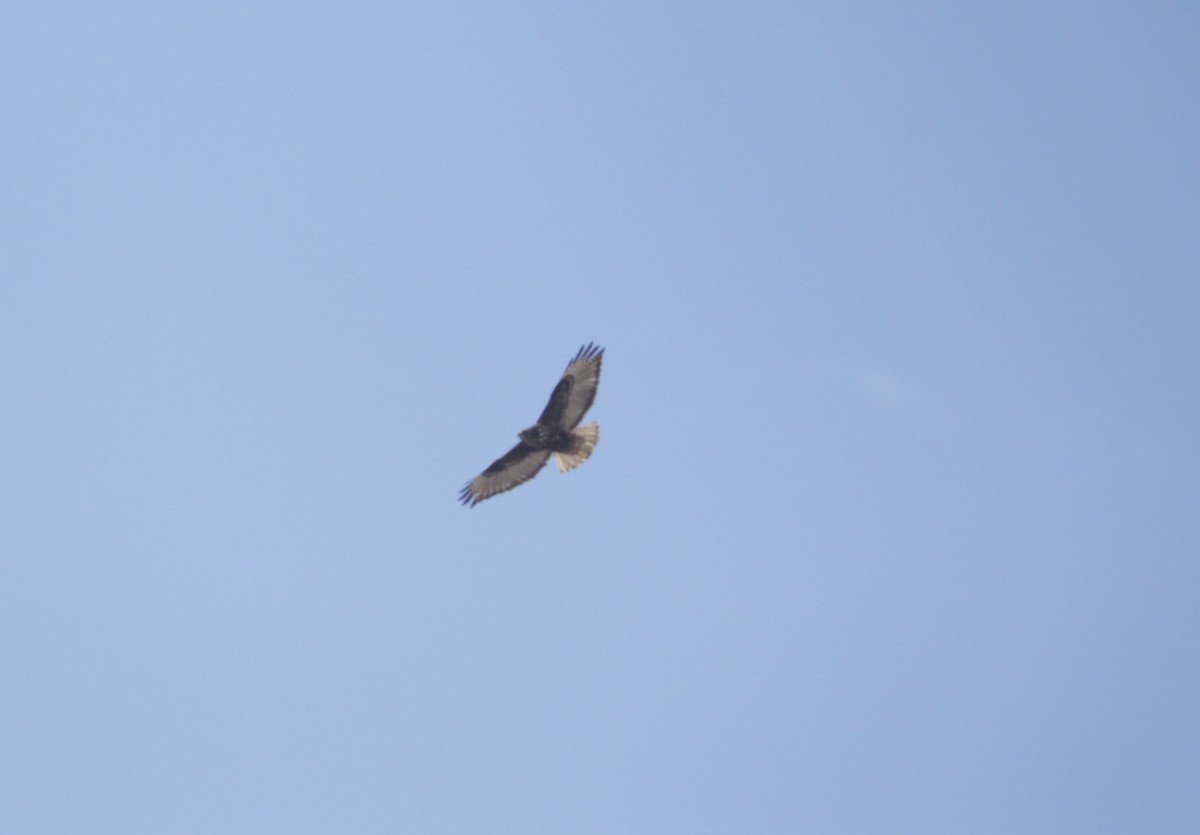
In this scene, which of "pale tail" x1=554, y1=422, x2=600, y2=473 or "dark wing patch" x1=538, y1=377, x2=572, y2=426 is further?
A: "pale tail" x1=554, y1=422, x2=600, y2=473

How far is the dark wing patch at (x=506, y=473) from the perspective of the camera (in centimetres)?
3312

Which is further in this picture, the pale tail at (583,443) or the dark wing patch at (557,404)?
the pale tail at (583,443)

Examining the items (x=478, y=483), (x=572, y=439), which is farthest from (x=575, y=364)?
(x=478, y=483)

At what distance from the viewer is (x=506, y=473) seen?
3362cm

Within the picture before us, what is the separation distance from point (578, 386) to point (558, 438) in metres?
1.25

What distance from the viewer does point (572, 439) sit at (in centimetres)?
3253

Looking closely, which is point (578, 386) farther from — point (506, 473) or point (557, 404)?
point (506, 473)

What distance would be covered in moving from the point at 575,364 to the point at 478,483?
3.65 metres

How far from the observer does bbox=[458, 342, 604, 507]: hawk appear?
1262 inches

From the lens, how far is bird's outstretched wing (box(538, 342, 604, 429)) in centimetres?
3203

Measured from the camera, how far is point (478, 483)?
33.9m

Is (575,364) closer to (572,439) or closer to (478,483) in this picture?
(572,439)

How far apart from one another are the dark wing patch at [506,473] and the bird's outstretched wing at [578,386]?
122 cm

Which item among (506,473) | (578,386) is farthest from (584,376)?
(506,473)
